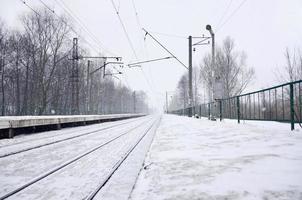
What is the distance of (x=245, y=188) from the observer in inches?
110

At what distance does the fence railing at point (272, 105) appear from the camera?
295 inches

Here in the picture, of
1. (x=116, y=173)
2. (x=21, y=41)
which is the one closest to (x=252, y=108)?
(x=116, y=173)

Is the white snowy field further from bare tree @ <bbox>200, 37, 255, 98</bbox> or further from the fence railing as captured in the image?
bare tree @ <bbox>200, 37, 255, 98</bbox>

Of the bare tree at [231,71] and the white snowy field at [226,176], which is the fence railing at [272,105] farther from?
the bare tree at [231,71]

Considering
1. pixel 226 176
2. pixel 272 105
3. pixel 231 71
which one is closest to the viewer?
pixel 226 176

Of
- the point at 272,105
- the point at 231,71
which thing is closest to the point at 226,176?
the point at 272,105

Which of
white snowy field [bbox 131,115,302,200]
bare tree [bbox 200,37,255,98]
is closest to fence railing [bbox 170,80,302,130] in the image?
white snowy field [bbox 131,115,302,200]

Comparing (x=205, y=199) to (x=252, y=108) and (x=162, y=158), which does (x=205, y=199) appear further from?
(x=252, y=108)

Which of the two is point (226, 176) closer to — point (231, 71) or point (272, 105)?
point (272, 105)

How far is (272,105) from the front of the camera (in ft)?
30.9

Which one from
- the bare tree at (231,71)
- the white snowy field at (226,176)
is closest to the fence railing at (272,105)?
the white snowy field at (226,176)

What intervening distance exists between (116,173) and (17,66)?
3857 cm

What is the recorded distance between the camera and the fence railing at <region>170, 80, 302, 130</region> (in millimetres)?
7496

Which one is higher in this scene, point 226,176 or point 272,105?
point 272,105
